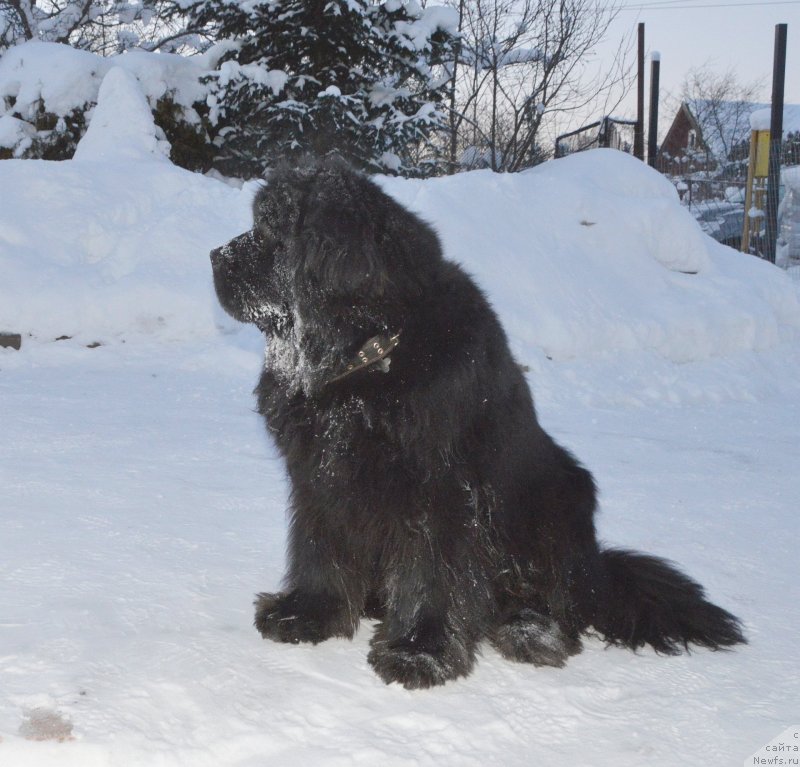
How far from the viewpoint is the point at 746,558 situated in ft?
Answer: 11.3

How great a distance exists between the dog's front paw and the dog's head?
0.96 metres

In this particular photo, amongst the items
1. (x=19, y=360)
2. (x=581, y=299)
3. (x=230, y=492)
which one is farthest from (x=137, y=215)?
(x=230, y=492)

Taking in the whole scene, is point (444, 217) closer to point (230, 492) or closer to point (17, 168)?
point (17, 168)

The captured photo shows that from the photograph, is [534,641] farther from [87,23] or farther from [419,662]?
[87,23]

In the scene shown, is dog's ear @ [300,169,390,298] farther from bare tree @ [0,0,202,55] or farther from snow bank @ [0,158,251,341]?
bare tree @ [0,0,202,55]

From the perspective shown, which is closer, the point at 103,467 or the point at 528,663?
the point at 528,663

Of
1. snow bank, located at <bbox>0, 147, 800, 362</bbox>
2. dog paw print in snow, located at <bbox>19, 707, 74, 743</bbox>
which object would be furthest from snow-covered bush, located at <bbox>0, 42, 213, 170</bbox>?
dog paw print in snow, located at <bbox>19, 707, 74, 743</bbox>

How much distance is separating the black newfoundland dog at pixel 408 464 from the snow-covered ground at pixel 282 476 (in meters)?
0.12

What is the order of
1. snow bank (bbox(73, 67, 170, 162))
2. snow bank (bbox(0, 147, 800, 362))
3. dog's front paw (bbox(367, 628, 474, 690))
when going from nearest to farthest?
dog's front paw (bbox(367, 628, 474, 690)) → snow bank (bbox(0, 147, 800, 362)) → snow bank (bbox(73, 67, 170, 162))

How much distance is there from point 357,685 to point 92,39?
18.5 meters

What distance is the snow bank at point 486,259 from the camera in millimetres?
7250

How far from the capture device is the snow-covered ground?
2082mm

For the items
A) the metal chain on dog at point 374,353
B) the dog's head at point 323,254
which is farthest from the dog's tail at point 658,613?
the dog's head at point 323,254

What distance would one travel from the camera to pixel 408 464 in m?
2.33
